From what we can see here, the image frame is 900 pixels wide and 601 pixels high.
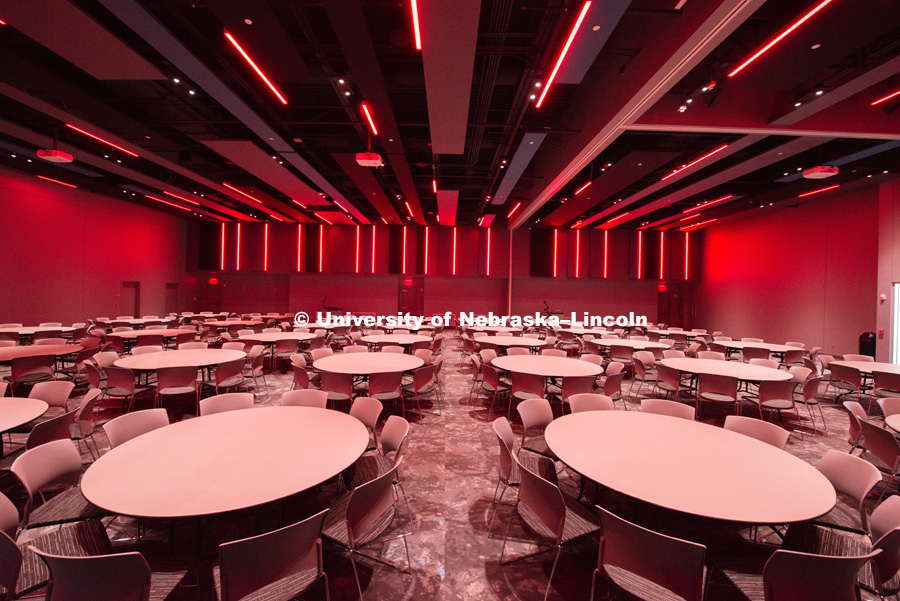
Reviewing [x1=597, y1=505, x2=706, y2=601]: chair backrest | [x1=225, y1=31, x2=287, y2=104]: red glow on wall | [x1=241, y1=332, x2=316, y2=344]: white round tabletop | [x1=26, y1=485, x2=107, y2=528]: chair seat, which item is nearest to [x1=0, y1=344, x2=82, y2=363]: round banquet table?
[x1=241, y1=332, x2=316, y2=344]: white round tabletop

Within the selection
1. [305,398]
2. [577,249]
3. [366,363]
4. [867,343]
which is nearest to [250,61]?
[366,363]

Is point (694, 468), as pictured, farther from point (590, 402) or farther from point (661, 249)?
point (661, 249)

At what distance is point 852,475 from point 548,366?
2949 millimetres

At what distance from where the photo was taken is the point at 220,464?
83.0 inches

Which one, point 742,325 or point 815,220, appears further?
point 742,325

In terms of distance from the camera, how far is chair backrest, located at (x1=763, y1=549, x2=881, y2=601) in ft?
5.00

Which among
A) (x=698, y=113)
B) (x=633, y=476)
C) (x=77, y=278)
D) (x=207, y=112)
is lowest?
(x=633, y=476)

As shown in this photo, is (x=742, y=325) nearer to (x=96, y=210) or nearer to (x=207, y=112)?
(x=207, y=112)

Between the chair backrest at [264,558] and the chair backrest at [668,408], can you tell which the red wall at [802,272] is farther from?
the chair backrest at [264,558]

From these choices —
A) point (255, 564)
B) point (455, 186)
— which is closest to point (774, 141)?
point (455, 186)

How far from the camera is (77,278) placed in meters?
11.7

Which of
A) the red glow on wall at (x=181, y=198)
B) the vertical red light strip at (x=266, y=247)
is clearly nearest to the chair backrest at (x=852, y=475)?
the red glow on wall at (x=181, y=198)

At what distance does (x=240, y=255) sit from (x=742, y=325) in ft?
66.7

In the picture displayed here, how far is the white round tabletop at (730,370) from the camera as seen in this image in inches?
189
